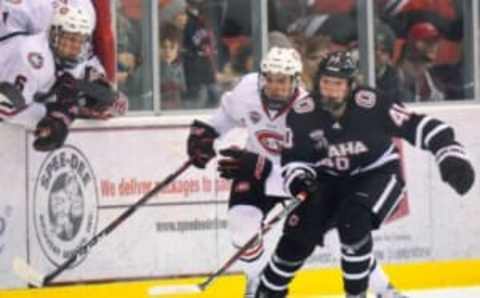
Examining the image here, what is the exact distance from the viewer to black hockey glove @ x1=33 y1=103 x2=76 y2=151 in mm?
7812

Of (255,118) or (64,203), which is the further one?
(64,203)

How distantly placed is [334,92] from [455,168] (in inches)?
21.3

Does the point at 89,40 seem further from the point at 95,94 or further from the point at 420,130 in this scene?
the point at 420,130

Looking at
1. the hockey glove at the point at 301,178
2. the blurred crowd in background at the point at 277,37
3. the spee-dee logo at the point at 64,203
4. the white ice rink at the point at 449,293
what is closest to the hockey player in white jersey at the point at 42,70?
the spee-dee logo at the point at 64,203

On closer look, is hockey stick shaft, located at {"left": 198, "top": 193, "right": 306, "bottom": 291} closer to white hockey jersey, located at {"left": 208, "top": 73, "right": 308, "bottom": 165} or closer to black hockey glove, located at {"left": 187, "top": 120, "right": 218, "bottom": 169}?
white hockey jersey, located at {"left": 208, "top": 73, "right": 308, "bottom": 165}

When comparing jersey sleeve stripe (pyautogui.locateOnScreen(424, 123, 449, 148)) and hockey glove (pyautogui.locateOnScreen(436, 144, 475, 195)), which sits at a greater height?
jersey sleeve stripe (pyautogui.locateOnScreen(424, 123, 449, 148))

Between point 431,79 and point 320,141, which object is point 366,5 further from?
point 320,141

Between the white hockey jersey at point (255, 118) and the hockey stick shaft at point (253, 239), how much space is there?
0.91 feet

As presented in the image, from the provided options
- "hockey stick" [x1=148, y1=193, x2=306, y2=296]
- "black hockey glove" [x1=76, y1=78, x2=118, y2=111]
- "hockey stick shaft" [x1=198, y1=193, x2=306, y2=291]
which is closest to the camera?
"hockey stick shaft" [x1=198, y1=193, x2=306, y2=291]

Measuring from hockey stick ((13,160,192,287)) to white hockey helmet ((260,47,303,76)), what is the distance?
0.65 metres

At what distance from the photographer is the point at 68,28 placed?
7.84 m

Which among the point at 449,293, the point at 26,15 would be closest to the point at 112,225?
the point at 26,15

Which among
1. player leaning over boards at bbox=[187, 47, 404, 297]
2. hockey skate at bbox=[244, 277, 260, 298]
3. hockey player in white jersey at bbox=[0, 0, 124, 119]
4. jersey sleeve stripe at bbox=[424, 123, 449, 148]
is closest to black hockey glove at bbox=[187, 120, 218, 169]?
player leaning over boards at bbox=[187, 47, 404, 297]

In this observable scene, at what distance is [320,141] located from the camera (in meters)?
7.14
